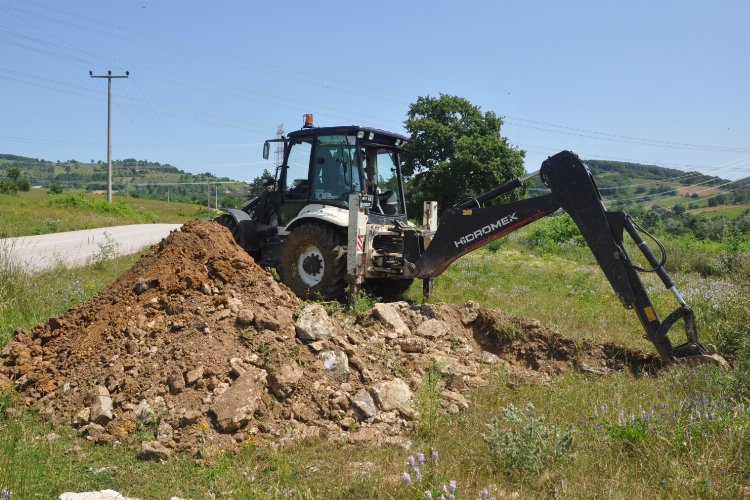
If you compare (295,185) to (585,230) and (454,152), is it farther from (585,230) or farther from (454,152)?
(454,152)

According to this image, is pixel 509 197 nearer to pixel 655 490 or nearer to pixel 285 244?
pixel 285 244

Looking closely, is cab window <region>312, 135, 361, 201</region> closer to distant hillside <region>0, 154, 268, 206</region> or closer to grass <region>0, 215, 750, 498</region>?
grass <region>0, 215, 750, 498</region>

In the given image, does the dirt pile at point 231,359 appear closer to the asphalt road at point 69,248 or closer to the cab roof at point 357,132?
the cab roof at point 357,132

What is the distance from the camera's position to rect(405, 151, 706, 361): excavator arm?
6.68 m

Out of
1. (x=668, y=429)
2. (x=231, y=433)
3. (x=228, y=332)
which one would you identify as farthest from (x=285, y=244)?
(x=668, y=429)

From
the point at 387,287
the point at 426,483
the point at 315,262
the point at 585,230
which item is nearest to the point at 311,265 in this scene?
the point at 315,262

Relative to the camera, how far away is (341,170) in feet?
31.2

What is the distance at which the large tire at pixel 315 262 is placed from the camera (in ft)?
29.2

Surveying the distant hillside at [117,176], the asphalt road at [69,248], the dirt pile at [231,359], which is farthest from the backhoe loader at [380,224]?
the distant hillside at [117,176]

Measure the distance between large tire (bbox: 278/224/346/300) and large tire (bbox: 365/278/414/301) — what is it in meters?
1.34

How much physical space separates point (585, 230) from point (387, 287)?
13.0 ft

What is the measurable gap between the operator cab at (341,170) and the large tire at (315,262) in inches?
24.1

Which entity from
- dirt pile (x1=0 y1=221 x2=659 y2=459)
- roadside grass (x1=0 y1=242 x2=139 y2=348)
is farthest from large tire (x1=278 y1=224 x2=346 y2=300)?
roadside grass (x1=0 y1=242 x2=139 y2=348)

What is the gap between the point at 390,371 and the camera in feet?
20.7
